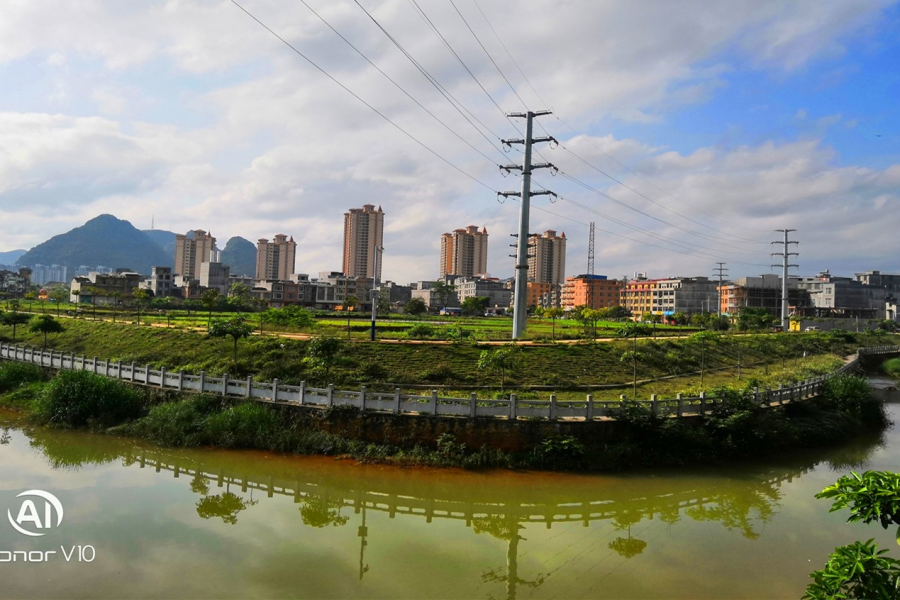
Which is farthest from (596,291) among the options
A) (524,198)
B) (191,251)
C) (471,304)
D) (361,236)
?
(191,251)

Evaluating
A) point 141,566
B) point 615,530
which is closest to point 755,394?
point 615,530

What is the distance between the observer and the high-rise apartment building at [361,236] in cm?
18046

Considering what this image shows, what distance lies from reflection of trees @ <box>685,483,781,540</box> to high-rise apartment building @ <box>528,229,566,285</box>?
159833mm

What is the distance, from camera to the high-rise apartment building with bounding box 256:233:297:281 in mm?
190125

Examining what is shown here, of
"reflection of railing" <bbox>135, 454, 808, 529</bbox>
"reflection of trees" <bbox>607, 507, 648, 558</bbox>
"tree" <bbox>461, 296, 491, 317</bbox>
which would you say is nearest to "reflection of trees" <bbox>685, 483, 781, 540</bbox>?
"reflection of railing" <bbox>135, 454, 808, 529</bbox>

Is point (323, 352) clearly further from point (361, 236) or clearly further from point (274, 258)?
point (274, 258)

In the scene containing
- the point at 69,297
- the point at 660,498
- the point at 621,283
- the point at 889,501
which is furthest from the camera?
the point at 621,283

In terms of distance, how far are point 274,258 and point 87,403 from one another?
17790 centimetres

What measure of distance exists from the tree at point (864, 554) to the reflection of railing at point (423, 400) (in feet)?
40.8

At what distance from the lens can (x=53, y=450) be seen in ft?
62.4

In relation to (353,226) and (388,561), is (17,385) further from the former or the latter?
(353,226)

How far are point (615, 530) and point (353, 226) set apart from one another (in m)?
174

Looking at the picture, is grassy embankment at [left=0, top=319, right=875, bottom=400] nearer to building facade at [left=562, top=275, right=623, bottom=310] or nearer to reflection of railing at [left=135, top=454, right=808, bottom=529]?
reflection of railing at [left=135, top=454, right=808, bottom=529]

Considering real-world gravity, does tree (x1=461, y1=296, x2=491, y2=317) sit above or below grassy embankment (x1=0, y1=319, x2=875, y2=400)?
above
